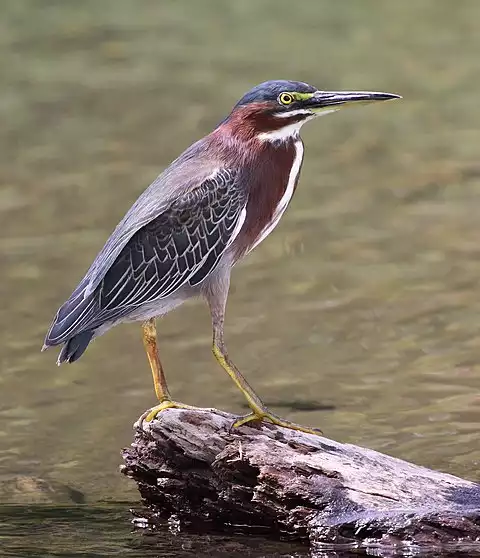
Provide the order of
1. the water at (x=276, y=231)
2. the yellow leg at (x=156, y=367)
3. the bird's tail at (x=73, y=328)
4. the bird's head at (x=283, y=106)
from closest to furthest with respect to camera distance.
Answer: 1. the bird's tail at (x=73, y=328)
2. the bird's head at (x=283, y=106)
3. the yellow leg at (x=156, y=367)
4. the water at (x=276, y=231)

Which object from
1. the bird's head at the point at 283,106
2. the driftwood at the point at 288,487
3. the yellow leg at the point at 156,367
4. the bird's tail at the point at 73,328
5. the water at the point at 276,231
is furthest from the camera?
the water at the point at 276,231

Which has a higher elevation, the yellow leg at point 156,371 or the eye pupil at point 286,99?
the eye pupil at point 286,99

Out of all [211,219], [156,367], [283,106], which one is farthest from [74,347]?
[283,106]

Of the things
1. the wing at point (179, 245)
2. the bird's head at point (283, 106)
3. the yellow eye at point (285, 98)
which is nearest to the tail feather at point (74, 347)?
the wing at point (179, 245)

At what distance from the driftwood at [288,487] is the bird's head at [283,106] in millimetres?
1124

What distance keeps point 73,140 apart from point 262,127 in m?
7.08

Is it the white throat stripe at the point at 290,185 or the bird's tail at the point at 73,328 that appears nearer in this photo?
the bird's tail at the point at 73,328

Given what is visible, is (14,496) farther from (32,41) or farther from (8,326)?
(32,41)

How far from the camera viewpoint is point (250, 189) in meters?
5.41

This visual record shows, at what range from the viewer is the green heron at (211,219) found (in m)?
5.33

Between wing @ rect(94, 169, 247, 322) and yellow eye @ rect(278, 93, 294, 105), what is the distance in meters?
0.34

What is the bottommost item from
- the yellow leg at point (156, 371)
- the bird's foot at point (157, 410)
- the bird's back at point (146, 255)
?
the bird's foot at point (157, 410)

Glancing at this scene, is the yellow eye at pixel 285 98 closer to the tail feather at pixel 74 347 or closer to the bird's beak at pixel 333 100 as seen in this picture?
the bird's beak at pixel 333 100

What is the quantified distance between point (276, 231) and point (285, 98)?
456 centimetres
